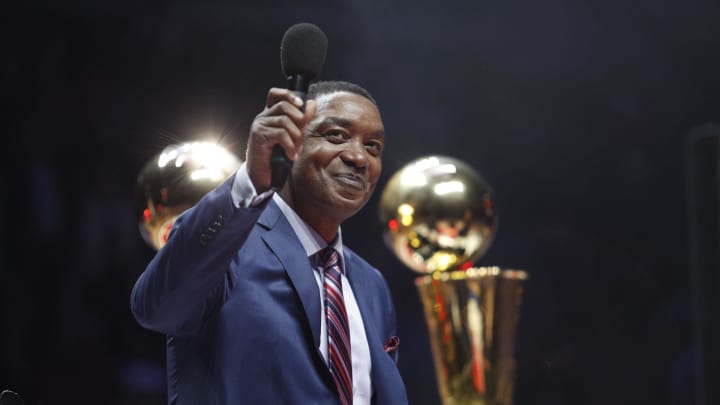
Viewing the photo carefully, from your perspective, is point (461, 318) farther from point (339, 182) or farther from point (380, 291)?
point (339, 182)

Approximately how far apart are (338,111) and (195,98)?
52.5 inches

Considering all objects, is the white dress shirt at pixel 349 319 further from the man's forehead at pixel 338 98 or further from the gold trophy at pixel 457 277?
the gold trophy at pixel 457 277

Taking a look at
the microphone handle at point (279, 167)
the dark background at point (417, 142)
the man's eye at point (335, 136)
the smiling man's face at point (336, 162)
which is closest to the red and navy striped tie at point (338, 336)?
the smiling man's face at point (336, 162)

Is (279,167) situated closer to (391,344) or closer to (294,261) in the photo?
(294,261)

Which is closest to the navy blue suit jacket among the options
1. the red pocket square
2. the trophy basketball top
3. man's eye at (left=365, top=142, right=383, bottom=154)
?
the red pocket square

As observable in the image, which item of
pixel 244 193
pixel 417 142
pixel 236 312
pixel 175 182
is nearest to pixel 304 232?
pixel 236 312

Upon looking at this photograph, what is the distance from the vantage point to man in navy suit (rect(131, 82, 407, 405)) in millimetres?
1032

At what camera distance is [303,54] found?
42.6 inches

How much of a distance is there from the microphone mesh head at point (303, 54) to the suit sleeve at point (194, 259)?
0.17 metres

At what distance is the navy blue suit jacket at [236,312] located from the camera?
1044 mm

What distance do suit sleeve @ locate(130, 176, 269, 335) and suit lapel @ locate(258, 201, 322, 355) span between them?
0.55 ft

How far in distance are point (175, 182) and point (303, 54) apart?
76 centimetres

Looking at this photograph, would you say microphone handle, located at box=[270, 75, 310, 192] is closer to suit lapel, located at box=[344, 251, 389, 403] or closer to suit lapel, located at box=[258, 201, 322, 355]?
suit lapel, located at box=[258, 201, 322, 355]

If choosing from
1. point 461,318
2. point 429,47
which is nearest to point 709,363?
point 461,318
